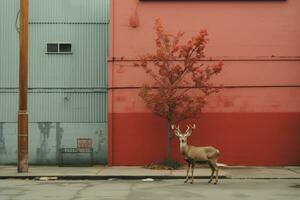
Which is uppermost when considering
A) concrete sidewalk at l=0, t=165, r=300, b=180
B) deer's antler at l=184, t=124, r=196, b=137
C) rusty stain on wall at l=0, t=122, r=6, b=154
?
deer's antler at l=184, t=124, r=196, b=137

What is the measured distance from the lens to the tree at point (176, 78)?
2377 centimetres

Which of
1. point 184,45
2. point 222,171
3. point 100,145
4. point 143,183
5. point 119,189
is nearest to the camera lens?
point 119,189

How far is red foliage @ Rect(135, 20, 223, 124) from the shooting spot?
2377 centimetres

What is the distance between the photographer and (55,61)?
26.8 meters

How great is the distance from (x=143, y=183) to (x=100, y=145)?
7.52 meters

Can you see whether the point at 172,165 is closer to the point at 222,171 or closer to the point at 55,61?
the point at 222,171

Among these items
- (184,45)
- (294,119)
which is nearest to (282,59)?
(294,119)

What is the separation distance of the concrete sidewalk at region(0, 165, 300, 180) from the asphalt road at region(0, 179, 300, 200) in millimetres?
877

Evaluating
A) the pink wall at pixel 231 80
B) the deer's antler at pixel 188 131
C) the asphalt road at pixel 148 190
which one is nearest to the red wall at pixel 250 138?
the pink wall at pixel 231 80

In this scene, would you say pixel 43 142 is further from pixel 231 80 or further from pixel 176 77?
pixel 231 80

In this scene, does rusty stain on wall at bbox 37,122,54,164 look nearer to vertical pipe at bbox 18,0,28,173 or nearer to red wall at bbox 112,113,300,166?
red wall at bbox 112,113,300,166

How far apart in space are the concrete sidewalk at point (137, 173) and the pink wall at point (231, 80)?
108 cm

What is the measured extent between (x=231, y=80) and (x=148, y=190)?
945 centimetres

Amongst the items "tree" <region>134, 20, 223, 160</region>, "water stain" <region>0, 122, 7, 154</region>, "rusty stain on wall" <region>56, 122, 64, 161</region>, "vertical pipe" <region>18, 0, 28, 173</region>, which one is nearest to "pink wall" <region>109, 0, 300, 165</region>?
"tree" <region>134, 20, 223, 160</region>
